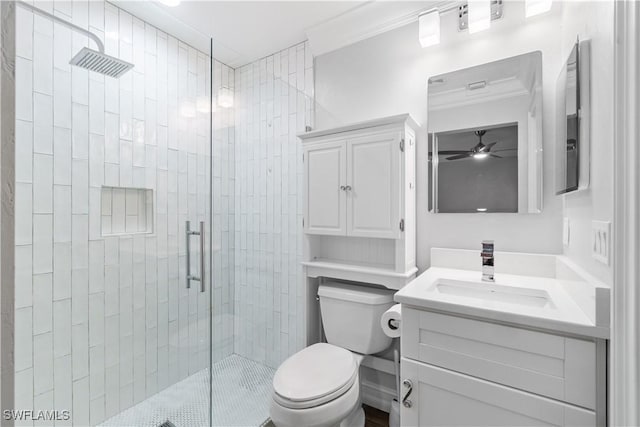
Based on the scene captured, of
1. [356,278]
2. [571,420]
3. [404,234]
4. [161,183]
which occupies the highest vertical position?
[161,183]

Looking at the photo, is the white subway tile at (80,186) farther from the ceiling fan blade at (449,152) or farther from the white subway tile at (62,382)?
the ceiling fan blade at (449,152)

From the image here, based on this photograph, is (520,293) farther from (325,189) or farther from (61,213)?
(61,213)

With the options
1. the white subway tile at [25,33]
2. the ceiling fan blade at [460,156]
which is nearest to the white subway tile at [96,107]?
the white subway tile at [25,33]

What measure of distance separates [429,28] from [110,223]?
6.21ft

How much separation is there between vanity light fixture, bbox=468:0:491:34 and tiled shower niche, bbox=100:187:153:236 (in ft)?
6.14

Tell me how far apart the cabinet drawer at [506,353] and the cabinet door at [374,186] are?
1.86ft

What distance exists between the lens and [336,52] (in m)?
1.99

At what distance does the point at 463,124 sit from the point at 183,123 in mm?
1543

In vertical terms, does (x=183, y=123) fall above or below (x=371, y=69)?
below

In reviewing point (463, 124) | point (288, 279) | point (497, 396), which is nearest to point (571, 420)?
point (497, 396)

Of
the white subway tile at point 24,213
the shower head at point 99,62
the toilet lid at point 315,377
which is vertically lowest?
the toilet lid at point 315,377

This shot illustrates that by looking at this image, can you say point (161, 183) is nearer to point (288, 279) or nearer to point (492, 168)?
point (288, 279)

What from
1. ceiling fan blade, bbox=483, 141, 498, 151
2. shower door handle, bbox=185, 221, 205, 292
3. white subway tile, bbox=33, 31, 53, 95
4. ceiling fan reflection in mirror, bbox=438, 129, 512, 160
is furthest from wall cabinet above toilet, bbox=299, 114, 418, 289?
white subway tile, bbox=33, 31, 53, 95

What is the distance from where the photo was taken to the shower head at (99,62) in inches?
49.5
